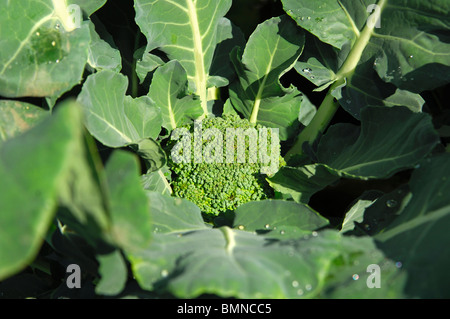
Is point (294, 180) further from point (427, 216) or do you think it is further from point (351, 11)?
point (351, 11)

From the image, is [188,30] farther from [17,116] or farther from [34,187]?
[34,187]

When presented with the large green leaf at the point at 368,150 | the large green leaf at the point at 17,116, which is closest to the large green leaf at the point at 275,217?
the large green leaf at the point at 368,150

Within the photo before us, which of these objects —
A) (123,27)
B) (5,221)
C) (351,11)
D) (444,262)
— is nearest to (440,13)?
(351,11)

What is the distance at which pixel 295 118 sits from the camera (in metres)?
1.44

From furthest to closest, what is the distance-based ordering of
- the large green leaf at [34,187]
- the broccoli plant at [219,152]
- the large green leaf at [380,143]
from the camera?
the large green leaf at [380,143] < the broccoli plant at [219,152] < the large green leaf at [34,187]

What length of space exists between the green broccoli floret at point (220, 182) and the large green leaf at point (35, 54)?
1.33 feet

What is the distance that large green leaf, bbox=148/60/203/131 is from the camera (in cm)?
126

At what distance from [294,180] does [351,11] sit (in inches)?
23.0

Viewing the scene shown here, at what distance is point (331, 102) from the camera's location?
57.1 inches

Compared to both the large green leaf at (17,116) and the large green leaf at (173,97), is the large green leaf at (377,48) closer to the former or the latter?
the large green leaf at (173,97)

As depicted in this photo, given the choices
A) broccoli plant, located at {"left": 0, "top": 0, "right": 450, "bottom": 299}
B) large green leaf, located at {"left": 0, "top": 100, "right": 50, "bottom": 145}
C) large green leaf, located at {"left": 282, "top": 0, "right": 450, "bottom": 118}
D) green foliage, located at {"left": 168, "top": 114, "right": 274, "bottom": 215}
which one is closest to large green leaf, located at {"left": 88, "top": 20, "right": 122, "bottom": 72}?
broccoli plant, located at {"left": 0, "top": 0, "right": 450, "bottom": 299}

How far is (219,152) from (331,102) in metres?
0.47

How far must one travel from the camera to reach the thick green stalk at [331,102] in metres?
1.34

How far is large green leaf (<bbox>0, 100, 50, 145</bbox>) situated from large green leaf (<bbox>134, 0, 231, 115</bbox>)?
1.29 ft
